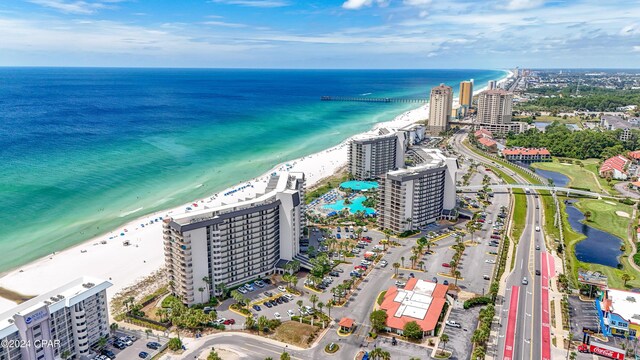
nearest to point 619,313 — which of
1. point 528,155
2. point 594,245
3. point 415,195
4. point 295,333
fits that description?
point 594,245

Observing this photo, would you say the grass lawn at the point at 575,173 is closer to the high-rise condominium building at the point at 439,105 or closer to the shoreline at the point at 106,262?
the high-rise condominium building at the point at 439,105

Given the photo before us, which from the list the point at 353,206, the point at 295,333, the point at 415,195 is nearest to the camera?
the point at 295,333

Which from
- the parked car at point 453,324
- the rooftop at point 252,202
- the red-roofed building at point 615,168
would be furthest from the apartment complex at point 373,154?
the parked car at point 453,324

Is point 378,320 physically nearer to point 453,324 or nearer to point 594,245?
point 453,324

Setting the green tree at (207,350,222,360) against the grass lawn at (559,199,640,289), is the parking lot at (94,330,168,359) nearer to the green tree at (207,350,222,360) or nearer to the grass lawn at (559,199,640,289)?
the green tree at (207,350,222,360)

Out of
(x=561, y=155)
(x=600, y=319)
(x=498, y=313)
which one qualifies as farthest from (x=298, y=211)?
(x=561, y=155)

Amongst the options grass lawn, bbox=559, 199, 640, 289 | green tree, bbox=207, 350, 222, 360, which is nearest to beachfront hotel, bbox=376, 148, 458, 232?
grass lawn, bbox=559, 199, 640, 289

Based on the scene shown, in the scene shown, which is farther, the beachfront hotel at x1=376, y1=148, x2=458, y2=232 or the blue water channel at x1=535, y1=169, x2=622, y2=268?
the beachfront hotel at x1=376, y1=148, x2=458, y2=232

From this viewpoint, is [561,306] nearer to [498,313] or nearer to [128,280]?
[498,313]
